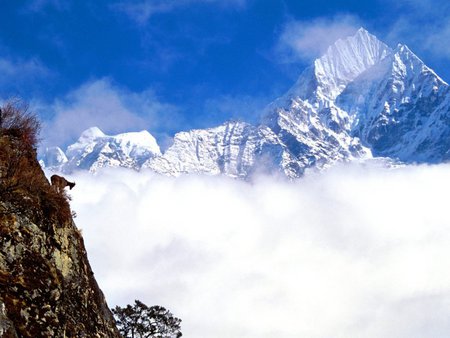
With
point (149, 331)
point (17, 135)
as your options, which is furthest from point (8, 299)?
point (149, 331)

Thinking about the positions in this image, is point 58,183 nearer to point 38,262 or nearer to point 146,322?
point 38,262

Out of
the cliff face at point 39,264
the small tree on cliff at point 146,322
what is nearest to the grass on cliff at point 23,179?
the cliff face at point 39,264

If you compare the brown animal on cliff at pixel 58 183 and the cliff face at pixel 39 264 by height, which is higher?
the brown animal on cliff at pixel 58 183

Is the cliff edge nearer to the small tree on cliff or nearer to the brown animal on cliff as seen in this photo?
the brown animal on cliff

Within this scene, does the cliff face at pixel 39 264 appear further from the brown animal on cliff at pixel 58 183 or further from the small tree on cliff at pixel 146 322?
the small tree on cliff at pixel 146 322

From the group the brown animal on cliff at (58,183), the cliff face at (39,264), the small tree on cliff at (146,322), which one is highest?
the small tree on cliff at (146,322)

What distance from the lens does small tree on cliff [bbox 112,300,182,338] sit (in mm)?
62312

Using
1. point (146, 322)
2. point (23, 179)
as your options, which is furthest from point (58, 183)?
point (146, 322)

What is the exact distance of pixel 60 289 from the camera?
797 inches

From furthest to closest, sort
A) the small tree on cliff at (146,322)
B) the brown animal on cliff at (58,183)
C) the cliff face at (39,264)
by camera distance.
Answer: the small tree on cliff at (146,322) → the brown animal on cliff at (58,183) → the cliff face at (39,264)

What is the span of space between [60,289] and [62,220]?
362 centimetres

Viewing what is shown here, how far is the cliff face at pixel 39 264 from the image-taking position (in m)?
17.7

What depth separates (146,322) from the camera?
63.3 m

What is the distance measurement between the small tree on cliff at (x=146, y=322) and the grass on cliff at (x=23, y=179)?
40535 mm
